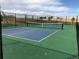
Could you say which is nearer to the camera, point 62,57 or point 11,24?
point 62,57

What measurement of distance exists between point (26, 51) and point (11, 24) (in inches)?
467

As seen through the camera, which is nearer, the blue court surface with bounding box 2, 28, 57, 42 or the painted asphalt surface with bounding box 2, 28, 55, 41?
the blue court surface with bounding box 2, 28, 57, 42

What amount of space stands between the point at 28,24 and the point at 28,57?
49.1 feet

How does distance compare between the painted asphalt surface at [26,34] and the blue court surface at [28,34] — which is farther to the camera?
the painted asphalt surface at [26,34]

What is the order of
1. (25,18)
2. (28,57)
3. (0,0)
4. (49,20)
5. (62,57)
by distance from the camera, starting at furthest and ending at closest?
(49,20) → (25,18) → (28,57) → (62,57) → (0,0)

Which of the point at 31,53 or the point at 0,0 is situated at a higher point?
the point at 0,0

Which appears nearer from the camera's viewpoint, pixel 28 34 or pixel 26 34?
pixel 26 34

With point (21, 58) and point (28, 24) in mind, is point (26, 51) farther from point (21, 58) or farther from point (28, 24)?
point (28, 24)

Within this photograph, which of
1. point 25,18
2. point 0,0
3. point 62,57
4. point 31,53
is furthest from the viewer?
point 25,18

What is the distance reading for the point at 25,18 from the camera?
1781cm

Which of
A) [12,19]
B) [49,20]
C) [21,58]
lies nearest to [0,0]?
[21,58]

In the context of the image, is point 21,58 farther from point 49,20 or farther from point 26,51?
point 49,20

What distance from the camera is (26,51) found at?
4.21 meters

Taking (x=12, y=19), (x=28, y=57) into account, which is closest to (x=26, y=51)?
(x=28, y=57)
